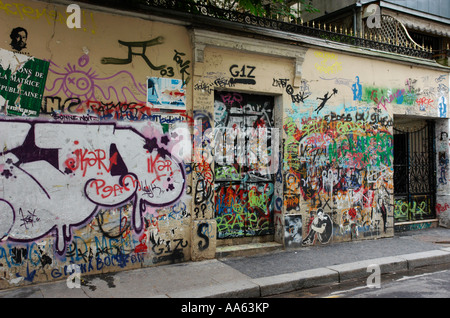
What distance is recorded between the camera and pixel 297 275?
18.5 ft

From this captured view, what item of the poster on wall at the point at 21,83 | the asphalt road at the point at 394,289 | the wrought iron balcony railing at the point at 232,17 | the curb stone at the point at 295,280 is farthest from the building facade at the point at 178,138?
the asphalt road at the point at 394,289

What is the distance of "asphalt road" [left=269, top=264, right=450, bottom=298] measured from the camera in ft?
16.7

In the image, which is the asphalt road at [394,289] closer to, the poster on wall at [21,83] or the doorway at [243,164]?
the doorway at [243,164]

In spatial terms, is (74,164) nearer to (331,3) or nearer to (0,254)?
(0,254)

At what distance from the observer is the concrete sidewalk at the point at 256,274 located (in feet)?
16.0

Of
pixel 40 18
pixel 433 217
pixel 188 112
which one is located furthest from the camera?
pixel 433 217

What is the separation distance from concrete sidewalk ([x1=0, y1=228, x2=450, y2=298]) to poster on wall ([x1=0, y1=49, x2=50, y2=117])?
97.6 inches

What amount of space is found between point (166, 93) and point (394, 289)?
4.64 m

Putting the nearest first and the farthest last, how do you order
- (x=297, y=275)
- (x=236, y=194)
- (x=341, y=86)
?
(x=297, y=275)
(x=236, y=194)
(x=341, y=86)

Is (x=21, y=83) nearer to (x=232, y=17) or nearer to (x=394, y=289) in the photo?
(x=232, y=17)

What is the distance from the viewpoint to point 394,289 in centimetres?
532

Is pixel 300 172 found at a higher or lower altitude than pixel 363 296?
higher
